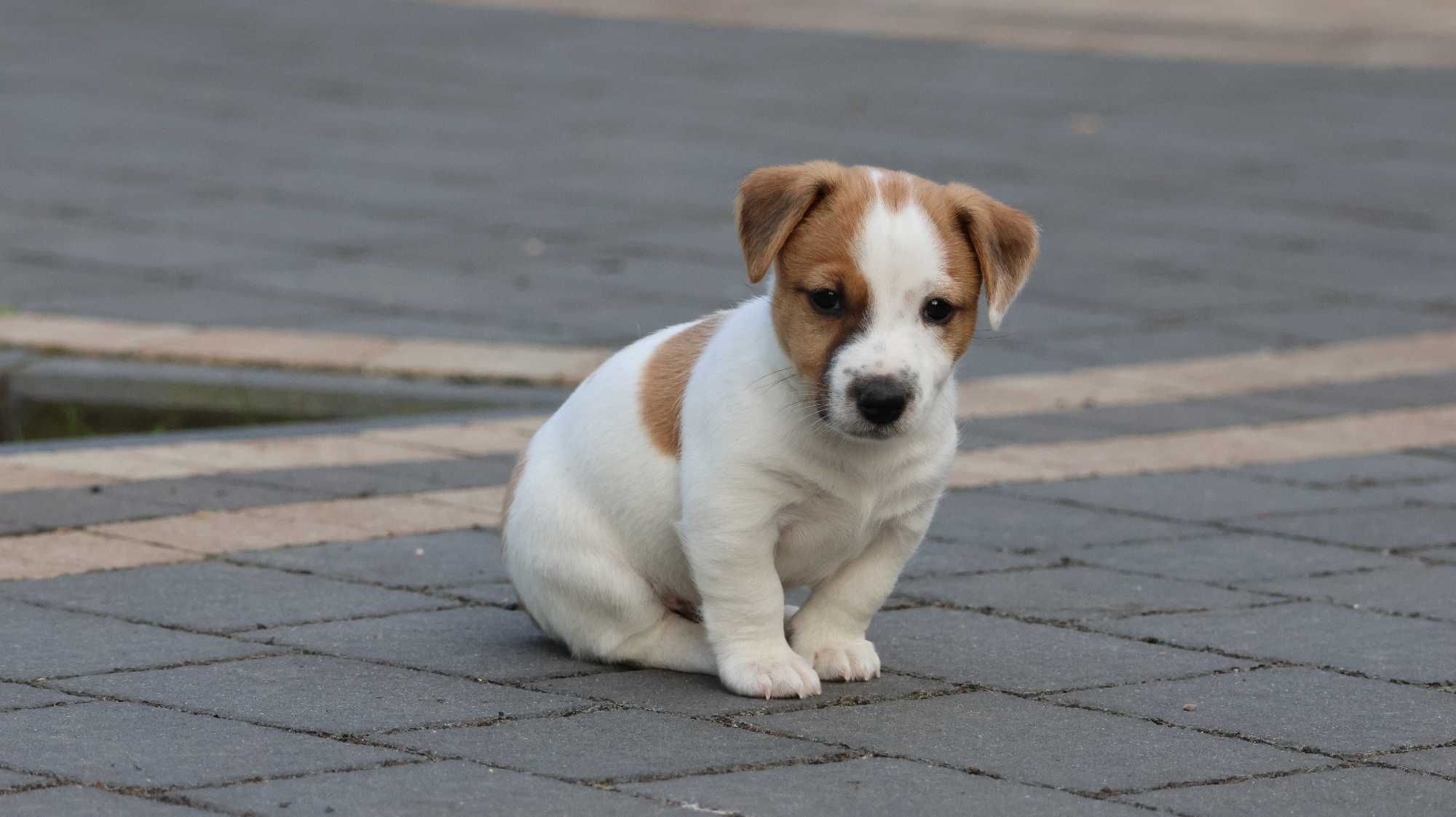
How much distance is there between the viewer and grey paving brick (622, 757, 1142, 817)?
3.34 meters

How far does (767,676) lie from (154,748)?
43.8 inches

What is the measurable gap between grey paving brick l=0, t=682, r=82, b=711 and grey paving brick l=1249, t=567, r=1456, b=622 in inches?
105

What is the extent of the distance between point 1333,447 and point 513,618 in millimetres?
2899

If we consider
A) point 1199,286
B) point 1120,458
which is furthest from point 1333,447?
point 1199,286

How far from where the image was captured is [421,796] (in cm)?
333

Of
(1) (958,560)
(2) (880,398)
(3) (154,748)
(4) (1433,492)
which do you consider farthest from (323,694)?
(4) (1433,492)

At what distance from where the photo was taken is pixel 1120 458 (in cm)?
614

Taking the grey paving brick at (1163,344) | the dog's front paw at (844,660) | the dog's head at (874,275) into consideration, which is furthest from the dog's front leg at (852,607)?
the grey paving brick at (1163,344)

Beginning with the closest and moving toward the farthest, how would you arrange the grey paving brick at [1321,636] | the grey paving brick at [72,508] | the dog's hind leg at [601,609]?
the dog's hind leg at [601,609]
the grey paving brick at [1321,636]
the grey paving brick at [72,508]

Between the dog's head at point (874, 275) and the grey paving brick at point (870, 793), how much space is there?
59 cm

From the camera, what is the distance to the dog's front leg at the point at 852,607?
160 inches

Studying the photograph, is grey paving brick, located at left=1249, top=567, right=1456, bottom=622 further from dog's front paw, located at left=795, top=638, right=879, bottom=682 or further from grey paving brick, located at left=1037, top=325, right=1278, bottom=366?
grey paving brick, located at left=1037, top=325, right=1278, bottom=366

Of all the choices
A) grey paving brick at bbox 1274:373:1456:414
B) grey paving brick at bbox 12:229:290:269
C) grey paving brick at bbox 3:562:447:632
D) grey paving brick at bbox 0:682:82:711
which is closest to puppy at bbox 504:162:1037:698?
grey paving brick at bbox 3:562:447:632

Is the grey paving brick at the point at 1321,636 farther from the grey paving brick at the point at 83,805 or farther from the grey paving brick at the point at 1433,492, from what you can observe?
the grey paving brick at the point at 83,805
